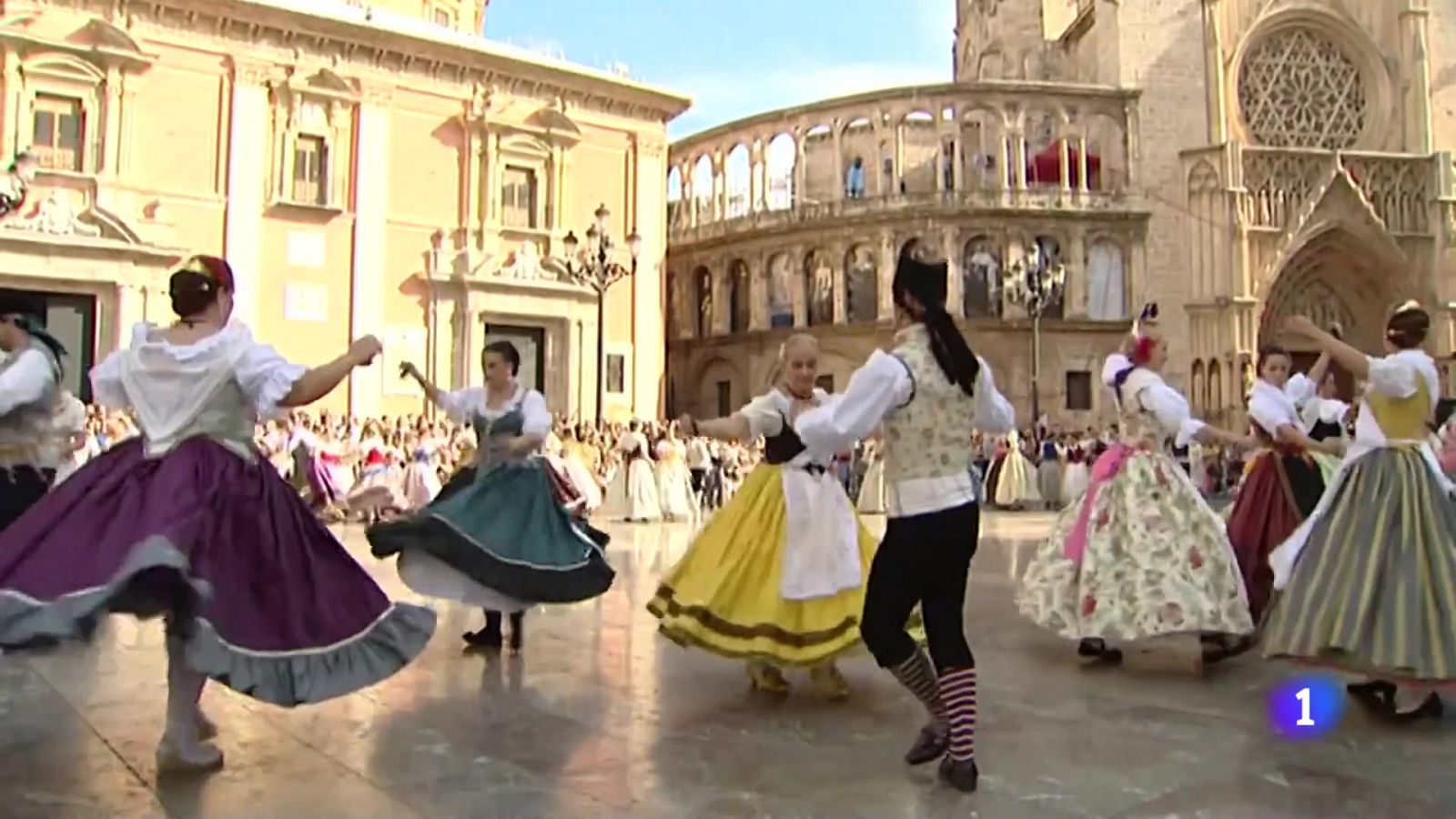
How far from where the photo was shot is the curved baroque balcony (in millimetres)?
33250

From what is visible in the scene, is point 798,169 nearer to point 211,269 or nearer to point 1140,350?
point 1140,350

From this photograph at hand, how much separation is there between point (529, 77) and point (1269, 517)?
23.5 m

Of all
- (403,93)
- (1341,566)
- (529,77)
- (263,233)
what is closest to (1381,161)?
(529,77)

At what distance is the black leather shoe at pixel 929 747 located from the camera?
4102mm

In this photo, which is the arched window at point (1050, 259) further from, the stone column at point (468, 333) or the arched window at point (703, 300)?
the stone column at point (468, 333)

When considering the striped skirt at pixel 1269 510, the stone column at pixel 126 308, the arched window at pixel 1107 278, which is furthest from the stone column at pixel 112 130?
the arched window at pixel 1107 278

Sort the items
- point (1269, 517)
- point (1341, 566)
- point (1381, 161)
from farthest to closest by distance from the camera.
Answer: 1. point (1381, 161)
2. point (1269, 517)
3. point (1341, 566)

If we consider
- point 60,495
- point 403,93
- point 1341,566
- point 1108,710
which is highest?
point 403,93

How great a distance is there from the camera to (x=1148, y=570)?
6.03 metres

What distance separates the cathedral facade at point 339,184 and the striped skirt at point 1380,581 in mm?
17316

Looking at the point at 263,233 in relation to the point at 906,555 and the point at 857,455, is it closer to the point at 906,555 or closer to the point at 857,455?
the point at 857,455

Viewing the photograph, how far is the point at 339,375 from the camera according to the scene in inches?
152

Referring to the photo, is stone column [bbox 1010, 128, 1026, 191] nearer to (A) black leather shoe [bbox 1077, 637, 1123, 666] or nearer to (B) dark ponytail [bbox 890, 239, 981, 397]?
(A) black leather shoe [bbox 1077, 637, 1123, 666]

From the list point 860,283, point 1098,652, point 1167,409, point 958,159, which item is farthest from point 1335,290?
point 1167,409
